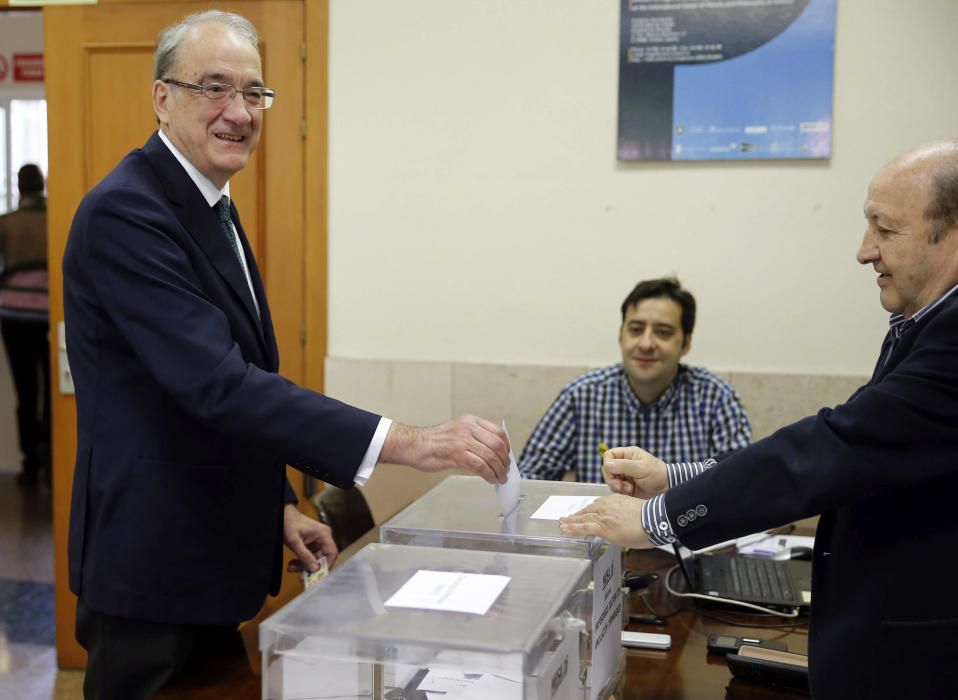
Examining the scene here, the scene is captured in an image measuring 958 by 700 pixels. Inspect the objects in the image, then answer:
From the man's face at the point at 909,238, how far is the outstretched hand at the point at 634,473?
1.62 ft

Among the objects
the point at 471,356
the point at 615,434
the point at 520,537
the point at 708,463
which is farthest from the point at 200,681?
the point at 471,356

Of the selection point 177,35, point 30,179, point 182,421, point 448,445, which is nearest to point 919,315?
point 448,445

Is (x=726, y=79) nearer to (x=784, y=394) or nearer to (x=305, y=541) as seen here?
(x=784, y=394)

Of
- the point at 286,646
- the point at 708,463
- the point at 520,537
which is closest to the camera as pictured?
the point at 286,646

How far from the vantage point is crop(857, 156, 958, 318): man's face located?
4.88 ft

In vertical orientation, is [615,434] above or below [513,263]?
below

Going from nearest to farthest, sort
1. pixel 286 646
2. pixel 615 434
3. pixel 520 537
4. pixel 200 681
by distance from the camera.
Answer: pixel 286 646, pixel 520 537, pixel 200 681, pixel 615 434

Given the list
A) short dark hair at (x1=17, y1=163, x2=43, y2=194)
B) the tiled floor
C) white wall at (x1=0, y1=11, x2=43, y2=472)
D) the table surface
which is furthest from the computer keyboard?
white wall at (x1=0, y1=11, x2=43, y2=472)

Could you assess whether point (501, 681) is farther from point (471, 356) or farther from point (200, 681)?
point (471, 356)

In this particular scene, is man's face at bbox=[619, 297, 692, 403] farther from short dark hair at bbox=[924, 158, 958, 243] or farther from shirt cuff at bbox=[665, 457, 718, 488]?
short dark hair at bbox=[924, 158, 958, 243]

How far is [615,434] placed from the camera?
3.18m

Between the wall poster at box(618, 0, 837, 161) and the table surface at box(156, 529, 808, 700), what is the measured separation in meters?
1.77

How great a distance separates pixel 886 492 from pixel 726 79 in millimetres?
2199

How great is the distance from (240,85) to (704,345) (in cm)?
200
